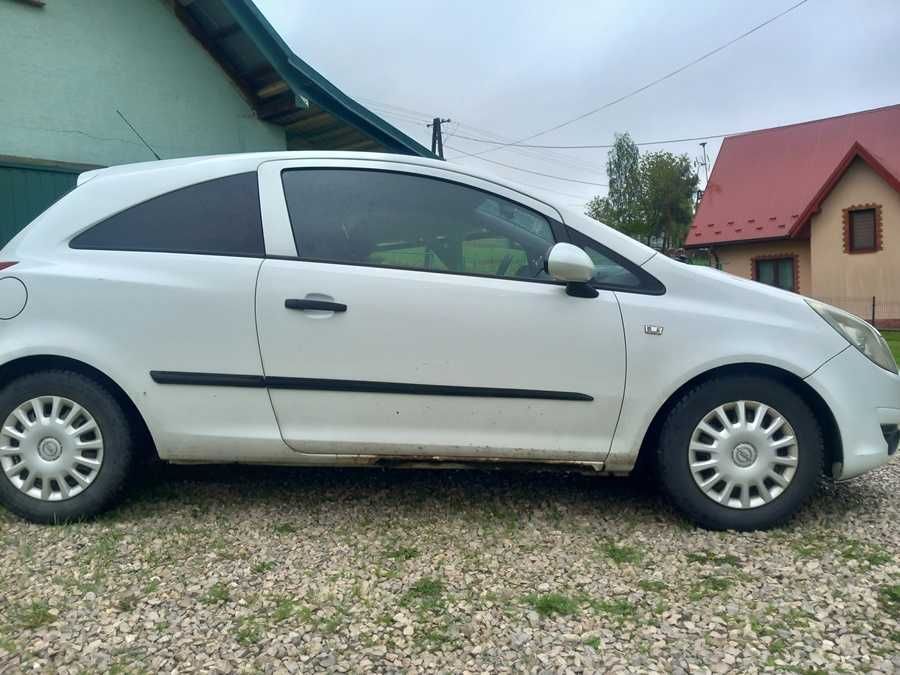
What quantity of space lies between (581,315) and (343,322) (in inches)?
41.4

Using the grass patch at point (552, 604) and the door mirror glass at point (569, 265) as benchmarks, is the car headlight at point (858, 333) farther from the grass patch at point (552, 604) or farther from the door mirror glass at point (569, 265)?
the grass patch at point (552, 604)

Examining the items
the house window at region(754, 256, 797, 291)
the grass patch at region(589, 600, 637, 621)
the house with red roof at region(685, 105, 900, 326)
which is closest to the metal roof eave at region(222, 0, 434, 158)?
the grass patch at region(589, 600, 637, 621)

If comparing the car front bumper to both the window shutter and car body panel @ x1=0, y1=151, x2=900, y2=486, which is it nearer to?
car body panel @ x1=0, y1=151, x2=900, y2=486

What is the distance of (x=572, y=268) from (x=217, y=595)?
6.35ft

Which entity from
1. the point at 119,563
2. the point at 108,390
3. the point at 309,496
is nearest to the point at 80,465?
the point at 108,390

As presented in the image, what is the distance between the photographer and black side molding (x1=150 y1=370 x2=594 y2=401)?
3.16 m

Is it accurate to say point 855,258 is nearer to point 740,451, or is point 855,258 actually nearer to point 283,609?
point 740,451

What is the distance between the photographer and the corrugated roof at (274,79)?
6.28 m

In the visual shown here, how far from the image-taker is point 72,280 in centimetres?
321

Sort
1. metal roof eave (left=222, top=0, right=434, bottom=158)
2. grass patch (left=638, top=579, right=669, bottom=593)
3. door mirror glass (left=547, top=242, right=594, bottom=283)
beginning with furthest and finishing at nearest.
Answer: metal roof eave (left=222, top=0, right=434, bottom=158) → door mirror glass (left=547, top=242, right=594, bottom=283) → grass patch (left=638, top=579, right=669, bottom=593)

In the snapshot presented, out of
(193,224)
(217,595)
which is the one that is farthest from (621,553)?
(193,224)

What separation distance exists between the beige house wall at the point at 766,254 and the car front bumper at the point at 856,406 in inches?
772

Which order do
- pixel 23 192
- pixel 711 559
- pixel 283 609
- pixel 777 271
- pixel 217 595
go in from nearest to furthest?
pixel 283 609 < pixel 217 595 < pixel 711 559 < pixel 23 192 < pixel 777 271

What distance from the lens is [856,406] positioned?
3209mm
